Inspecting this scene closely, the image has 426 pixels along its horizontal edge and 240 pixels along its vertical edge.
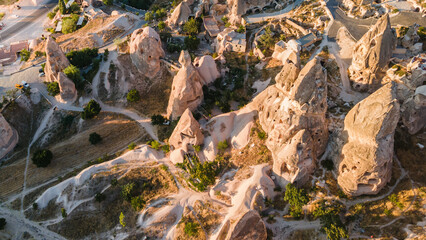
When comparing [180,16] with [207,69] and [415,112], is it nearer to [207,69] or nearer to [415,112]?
[207,69]

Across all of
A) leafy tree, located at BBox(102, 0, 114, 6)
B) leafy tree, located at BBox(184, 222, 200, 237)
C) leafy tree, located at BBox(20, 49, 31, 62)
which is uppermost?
leafy tree, located at BBox(102, 0, 114, 6)

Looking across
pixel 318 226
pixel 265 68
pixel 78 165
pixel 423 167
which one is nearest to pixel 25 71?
pixel 78 165

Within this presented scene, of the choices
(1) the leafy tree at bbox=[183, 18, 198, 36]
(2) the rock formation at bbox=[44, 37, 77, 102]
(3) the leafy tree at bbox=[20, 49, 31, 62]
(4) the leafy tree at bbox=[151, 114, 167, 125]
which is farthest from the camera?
(3) the leafy tree at bbox=[20, 49, 31, 62]

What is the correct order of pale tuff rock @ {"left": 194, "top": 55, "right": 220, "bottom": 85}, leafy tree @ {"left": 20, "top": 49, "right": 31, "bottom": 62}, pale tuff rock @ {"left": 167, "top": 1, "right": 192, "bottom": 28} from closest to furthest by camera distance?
pale tuff rock @ {"left": 194, "top": 55, "right": 220, "bottom": 85}, pale tuff rock @ {"left": 167, "top": 1, "right": 192, "bottom": 28}, leafy tree @ {"left": 20, "top": 49, "right": 31, "bottom": 62}

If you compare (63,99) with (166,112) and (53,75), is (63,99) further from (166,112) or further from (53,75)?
(166,112)

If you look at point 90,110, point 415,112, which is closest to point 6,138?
point 90,110

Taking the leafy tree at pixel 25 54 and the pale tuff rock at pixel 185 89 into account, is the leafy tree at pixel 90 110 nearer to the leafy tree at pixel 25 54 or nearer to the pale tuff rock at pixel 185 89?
the pale tuff rock at pixel 185 89

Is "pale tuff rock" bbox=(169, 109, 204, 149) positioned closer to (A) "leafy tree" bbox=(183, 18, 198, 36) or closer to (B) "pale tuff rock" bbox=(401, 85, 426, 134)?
(B) "pale tuff rock" bbox=(401, 85, 426, 134)

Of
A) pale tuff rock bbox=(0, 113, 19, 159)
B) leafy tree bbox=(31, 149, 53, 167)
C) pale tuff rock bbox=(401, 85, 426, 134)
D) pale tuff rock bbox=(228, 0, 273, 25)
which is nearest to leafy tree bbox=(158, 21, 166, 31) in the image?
pale tuff rock bbox=(228, 0, 273, 25)
